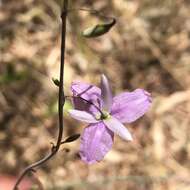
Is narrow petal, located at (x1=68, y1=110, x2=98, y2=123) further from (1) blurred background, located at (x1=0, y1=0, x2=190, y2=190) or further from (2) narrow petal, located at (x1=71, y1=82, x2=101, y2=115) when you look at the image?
(1) blurred background, located at (x1=0, y1=0, x2=190, y2=190)

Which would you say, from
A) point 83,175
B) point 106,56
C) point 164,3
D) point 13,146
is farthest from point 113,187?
point 164,3

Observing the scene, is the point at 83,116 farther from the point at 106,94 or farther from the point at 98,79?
the point at 98,79

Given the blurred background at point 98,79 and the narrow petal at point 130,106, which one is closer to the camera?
the narrow petal at point 130,106

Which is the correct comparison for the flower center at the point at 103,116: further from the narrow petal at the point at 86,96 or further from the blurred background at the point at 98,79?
the blurred background at the point at 98,79

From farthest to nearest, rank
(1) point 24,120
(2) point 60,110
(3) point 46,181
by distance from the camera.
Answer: (1) point 24,120 → (3) point 46,181 → (2) point 60,110

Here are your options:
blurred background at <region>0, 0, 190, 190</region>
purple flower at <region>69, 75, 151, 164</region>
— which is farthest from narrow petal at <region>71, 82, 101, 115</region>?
blurred background at <region>0, 0, 190, 190</region>

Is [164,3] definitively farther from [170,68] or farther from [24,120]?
[24,120]

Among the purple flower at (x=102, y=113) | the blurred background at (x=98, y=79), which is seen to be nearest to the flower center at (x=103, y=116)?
the purple flower at (x=102, y=113)
